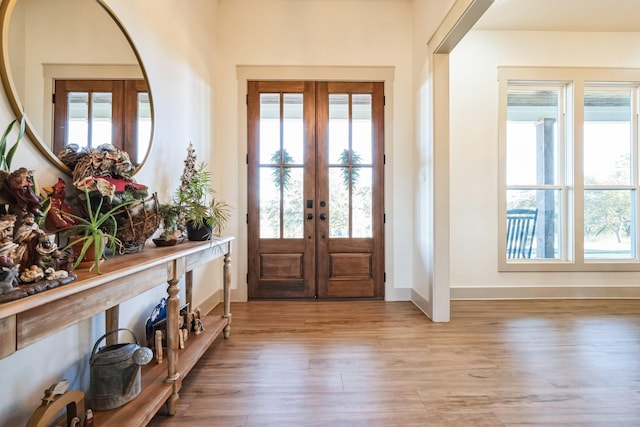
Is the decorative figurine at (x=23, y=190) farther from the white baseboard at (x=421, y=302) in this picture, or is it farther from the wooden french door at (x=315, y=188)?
the white baseboard at (x=421, y=302)

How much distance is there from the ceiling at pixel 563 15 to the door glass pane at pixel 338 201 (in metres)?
2.37

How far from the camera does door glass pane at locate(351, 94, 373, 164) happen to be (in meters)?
3.46

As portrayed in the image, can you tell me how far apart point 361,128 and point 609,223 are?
3.28 m

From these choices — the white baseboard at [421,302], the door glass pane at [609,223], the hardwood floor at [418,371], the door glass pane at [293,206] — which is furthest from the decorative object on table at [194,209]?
the door glass pane at [609,223]

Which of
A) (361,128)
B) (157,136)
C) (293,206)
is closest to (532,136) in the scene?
(361,128)

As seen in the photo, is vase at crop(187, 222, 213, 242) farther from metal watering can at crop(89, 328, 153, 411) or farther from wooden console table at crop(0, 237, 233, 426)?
metal watering can at crop(89, 328, 153, 411)

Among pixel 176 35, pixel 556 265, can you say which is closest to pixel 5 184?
pixel 176 35

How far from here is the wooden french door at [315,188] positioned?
3.44m

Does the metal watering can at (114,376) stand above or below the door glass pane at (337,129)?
below

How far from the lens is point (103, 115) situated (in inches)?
60.4

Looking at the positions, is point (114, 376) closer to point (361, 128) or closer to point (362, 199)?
point (362, 199)

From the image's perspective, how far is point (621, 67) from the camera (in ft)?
11.5

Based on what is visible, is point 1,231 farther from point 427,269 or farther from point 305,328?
point 427,269

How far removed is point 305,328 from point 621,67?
4.75m
